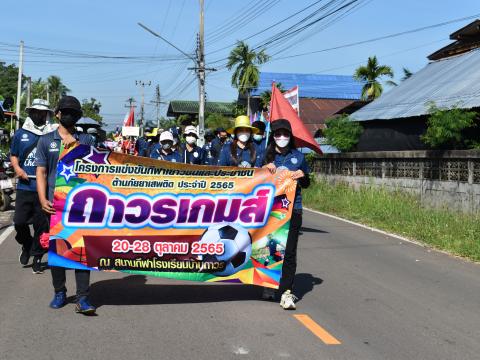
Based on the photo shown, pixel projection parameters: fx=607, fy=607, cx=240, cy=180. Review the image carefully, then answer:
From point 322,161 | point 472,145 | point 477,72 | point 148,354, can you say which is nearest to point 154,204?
point 148,354

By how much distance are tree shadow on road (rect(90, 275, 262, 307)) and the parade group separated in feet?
→ 1.33

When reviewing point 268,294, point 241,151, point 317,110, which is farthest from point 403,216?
point 317,110

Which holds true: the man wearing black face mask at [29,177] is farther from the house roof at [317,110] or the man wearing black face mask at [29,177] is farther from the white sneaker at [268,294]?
the house roof at [317,110]

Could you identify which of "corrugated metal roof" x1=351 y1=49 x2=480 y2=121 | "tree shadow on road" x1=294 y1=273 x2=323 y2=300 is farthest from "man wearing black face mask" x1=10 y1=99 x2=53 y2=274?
"corrugated metal roof" x1=351 y1=49 x2=480 y2=121

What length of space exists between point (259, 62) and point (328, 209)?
42.9 m

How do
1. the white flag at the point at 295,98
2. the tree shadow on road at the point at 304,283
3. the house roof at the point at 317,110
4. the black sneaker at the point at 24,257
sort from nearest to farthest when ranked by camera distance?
1. the tree shadow on road at the point at 304,283
2. the black sneaker at the point at 24,257
3. the white flag at the point at 295,98
4. the house roof at the point at 317,110

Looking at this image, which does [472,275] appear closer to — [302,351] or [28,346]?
[302,351]

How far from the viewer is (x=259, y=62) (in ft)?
189

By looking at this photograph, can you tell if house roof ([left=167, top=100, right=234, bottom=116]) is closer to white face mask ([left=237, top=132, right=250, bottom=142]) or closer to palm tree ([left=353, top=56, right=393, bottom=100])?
palm tree ([left=353, top=56, right=393, bottom=100])

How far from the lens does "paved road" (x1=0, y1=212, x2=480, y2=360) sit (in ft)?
15.3

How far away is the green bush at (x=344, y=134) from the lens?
792 inches

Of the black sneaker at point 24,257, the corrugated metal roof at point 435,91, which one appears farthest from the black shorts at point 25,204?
the corrugated metal roof at point 435,91

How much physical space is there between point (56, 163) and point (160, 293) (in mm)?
1802

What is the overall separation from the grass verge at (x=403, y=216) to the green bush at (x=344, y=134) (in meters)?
1.41
